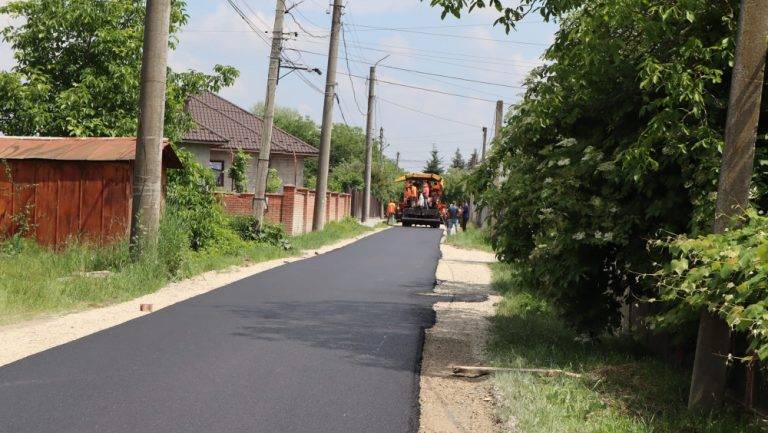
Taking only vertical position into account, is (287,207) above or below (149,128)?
below

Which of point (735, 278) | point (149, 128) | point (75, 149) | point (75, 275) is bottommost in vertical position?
point (75, 275)

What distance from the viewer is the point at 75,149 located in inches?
670

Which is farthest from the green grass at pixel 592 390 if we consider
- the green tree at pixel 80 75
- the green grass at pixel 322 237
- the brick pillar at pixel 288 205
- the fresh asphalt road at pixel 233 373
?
the brick pillar at pixel 288 205

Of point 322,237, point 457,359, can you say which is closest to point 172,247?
point 457,359

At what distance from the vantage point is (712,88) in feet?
26.2

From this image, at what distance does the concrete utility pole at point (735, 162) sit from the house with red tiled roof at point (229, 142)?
30.5 meters

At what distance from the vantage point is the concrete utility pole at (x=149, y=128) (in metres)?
15.1

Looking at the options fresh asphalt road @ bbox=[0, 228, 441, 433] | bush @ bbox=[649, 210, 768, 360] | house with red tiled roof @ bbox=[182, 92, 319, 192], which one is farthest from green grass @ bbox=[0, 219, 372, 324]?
house with red tiled roof @ bbox=[182, 92, 319, 192]

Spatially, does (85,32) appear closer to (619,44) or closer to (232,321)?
(232,321)

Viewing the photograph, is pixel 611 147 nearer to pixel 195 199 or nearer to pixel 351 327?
pixel 351 327

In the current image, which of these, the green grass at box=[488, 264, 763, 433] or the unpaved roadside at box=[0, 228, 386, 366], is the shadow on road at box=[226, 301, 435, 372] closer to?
the green grass at box=[488, 264, 763, 433]

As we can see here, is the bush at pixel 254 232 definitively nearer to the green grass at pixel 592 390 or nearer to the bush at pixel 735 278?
the green grass at pixel 592 390

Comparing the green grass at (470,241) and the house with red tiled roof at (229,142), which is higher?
the house with red tiled roof at (229,142)

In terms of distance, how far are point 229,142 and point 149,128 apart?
22.7 metres
